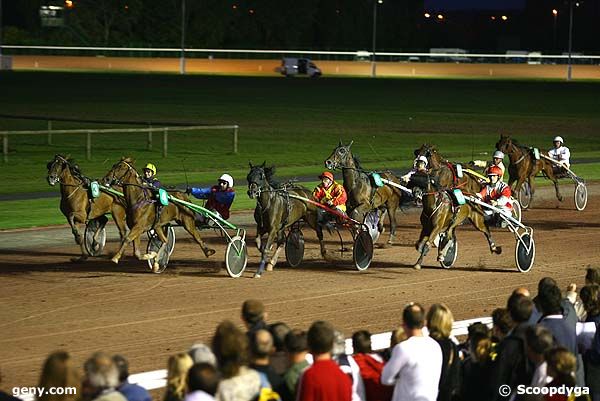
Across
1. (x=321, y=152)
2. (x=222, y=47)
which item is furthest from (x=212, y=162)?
(x=222, y=47)

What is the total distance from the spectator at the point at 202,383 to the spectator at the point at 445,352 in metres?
2.20

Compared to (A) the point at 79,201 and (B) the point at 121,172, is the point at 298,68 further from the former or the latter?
(B) the point at 121,172

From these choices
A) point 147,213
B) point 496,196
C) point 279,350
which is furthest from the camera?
point 496,196

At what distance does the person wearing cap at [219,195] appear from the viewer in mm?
18000

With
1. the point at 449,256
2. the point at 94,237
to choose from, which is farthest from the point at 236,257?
the point at 449,256

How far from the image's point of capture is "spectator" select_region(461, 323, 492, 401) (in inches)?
350

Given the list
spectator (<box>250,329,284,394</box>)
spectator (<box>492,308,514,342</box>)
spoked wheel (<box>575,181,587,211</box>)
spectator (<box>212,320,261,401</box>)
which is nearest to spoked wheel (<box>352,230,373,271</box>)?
spectator (<box>492,308,514,342</box>)

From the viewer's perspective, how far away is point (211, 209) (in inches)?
712

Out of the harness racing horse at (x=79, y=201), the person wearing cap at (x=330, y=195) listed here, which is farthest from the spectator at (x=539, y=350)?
the harness racing horse at (x=79, y=201)

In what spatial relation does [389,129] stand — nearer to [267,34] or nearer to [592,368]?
[592,368]

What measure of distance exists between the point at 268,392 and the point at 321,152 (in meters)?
30.3

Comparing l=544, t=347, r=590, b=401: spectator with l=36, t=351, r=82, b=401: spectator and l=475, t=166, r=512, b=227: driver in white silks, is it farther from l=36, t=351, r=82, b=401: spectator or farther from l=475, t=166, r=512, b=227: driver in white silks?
l=475, t=166, r=512, b=227: driver in white silks

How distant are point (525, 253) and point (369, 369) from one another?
10013mm

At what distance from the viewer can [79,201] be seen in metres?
18.7
